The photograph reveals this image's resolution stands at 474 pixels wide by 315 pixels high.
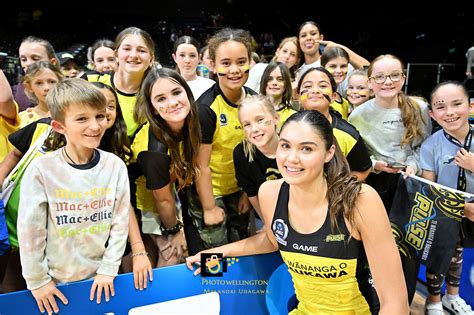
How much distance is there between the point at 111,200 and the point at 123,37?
50.9 inches

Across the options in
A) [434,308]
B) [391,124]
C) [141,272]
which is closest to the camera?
[141,272]

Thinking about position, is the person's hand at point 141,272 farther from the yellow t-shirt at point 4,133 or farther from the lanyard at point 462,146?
the lanyard at point 462,146

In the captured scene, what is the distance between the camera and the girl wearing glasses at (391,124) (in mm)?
2791

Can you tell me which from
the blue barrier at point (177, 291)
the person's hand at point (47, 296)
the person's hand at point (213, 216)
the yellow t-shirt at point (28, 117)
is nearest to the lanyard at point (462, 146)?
the blue barrier at point (177, 291)

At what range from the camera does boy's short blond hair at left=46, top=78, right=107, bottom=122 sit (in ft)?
6.18

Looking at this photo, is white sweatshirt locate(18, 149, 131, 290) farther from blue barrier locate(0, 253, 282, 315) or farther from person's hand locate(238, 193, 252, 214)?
person's hand locate(238, 193, 252, 214)

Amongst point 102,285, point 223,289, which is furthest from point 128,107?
point 223,289

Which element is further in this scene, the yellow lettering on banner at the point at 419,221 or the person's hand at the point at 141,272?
the yellow lettering on banner at the point at 419,221

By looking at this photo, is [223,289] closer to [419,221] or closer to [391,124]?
[419,221]

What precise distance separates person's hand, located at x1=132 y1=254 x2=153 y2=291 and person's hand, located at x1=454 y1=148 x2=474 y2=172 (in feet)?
6.28

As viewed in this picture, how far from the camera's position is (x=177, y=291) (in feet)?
7.26

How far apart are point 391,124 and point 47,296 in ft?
7.65

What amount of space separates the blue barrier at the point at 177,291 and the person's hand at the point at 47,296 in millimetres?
32

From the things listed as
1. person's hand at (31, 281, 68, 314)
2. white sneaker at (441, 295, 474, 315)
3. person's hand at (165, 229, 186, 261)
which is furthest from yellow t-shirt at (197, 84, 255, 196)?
white sneaker at (441, 295, 474, 315)
